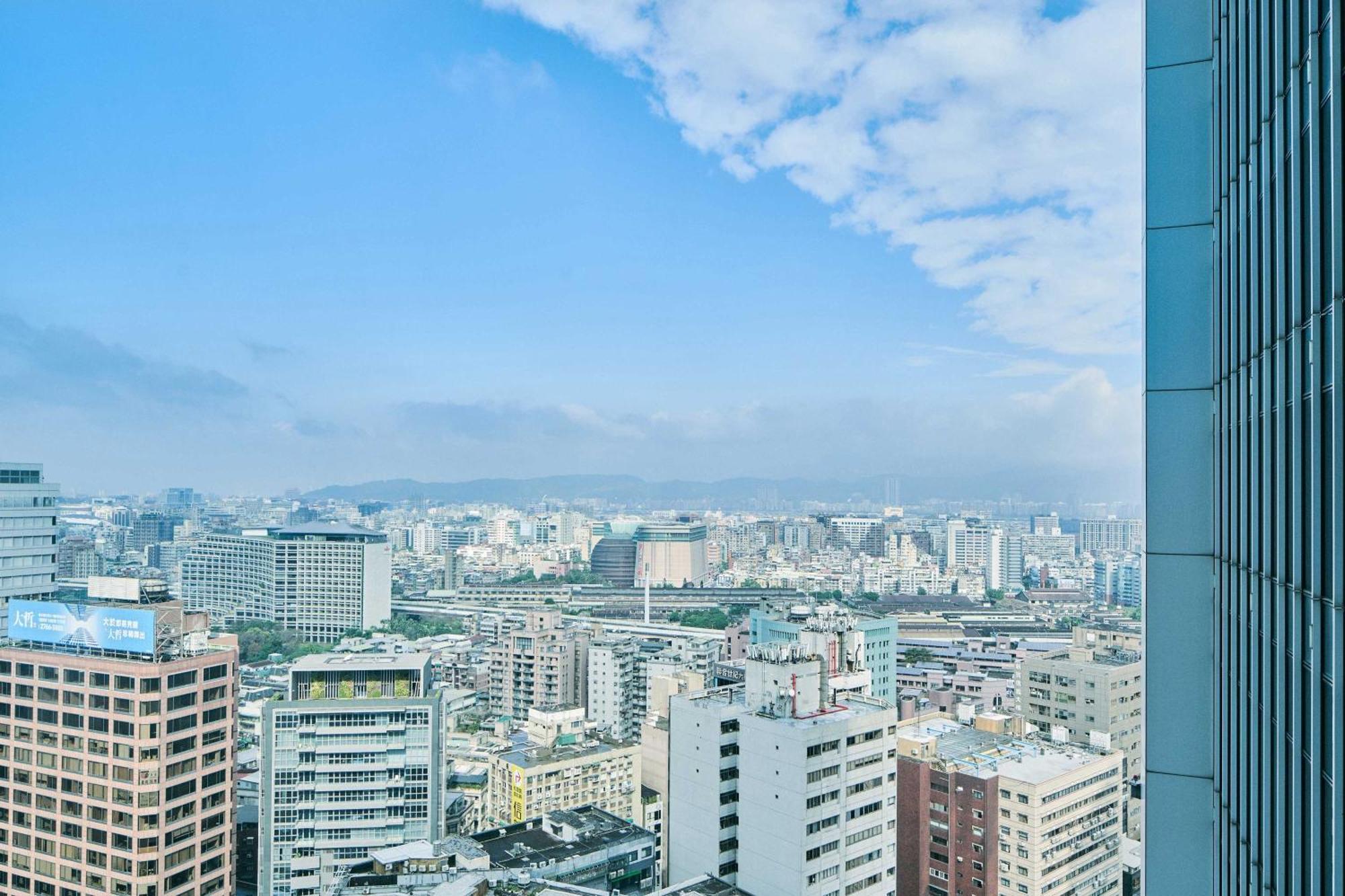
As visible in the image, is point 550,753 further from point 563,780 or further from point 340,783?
point 340,783

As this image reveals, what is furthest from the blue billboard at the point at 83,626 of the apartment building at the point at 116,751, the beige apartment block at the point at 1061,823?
the beige apartment block at the point at 1061,823

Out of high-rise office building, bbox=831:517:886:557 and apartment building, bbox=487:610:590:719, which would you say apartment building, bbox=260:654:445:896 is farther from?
high-rise office building, bbox=831:517:886:557

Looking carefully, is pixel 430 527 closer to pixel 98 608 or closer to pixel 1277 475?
pixel 98 608

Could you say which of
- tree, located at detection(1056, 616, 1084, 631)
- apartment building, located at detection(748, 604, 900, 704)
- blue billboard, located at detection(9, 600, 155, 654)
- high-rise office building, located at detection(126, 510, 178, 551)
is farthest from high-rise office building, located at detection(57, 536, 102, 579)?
tree, located at detection(1056, 616, 1084, 631)

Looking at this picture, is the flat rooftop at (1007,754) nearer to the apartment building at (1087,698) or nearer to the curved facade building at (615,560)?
the apartment building at (1087,698)

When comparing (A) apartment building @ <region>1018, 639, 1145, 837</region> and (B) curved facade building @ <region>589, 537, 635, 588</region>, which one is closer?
(A) apartment building @ <region>1018, 639, 1145, 837</region>

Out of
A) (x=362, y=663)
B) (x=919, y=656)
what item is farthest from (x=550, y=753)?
(x=919, y=656)
